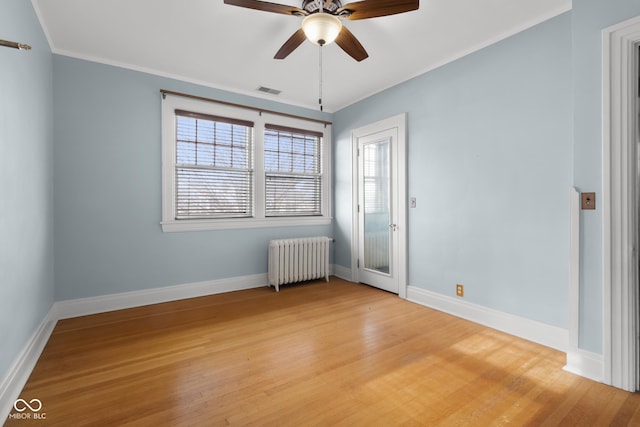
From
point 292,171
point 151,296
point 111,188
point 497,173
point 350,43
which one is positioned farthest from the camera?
point 292,171

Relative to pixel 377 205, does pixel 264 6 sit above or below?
above

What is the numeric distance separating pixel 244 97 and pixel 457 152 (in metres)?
2.93

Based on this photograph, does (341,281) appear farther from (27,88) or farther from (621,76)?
(27,88)

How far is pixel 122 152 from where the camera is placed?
3459 mm

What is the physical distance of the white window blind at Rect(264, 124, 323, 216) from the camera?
4.54 meters

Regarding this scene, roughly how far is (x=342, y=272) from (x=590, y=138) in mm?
Result: 3588

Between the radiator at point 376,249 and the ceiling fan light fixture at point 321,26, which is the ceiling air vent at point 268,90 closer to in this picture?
the ceiling fan light fixture at point 321,26

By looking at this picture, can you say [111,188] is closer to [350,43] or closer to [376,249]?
[350,43]

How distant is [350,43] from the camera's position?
248 cm

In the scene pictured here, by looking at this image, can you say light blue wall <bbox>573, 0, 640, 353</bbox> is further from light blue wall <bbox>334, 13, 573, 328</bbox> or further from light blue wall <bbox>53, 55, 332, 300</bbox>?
light blue wall <bbox>53, 55, 332, 300</bbox>

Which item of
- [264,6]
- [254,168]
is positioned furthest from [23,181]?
A: [254,168]

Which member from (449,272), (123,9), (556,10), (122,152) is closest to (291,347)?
(449,272)

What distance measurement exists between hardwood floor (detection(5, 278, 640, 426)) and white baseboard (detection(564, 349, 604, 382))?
3.2 inches

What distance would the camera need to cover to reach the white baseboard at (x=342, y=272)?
15.8ft
